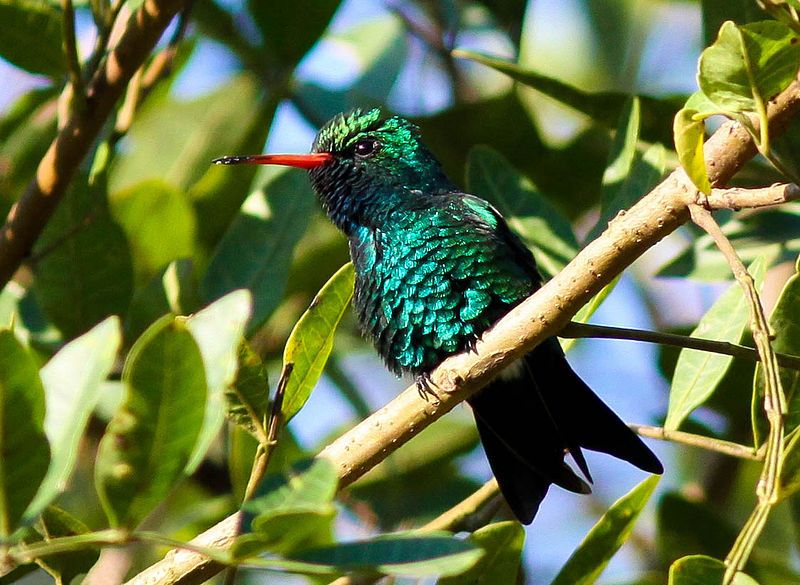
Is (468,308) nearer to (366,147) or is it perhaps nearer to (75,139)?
(366,147)

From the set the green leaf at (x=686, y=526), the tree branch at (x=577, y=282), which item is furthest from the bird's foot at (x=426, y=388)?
the green leaf at (x=686, y=526)

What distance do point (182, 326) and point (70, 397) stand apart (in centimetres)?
19

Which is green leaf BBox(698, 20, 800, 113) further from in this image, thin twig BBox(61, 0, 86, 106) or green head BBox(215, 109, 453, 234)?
green head BBox(215, 109, 453, 234)

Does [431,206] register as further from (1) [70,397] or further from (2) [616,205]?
(1) [70,397]

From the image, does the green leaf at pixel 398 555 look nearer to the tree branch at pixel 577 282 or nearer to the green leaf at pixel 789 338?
the tree branch at pixel 577 282

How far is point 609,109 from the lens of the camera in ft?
10.2

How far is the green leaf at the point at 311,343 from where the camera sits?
2154 millimetres

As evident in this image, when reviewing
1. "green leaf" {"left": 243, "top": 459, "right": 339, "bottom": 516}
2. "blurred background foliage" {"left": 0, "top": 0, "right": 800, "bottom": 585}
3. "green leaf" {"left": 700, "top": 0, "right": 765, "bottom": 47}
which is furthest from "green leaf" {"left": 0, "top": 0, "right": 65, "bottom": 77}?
"green leaf" {"left": 243, "top": 459, "right": 339, "bottom": 516}

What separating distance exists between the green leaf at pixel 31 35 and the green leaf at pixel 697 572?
7.14 ft

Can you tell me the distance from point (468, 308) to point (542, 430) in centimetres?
46

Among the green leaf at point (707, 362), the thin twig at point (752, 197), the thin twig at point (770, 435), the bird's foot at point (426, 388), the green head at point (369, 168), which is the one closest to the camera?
the thin twig at point (770, 435)

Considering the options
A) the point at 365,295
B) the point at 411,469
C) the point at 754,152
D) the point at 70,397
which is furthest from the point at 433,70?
the point at 70,397

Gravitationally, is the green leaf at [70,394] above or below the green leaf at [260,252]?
above

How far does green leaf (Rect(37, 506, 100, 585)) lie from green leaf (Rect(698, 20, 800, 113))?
4.47 ft
